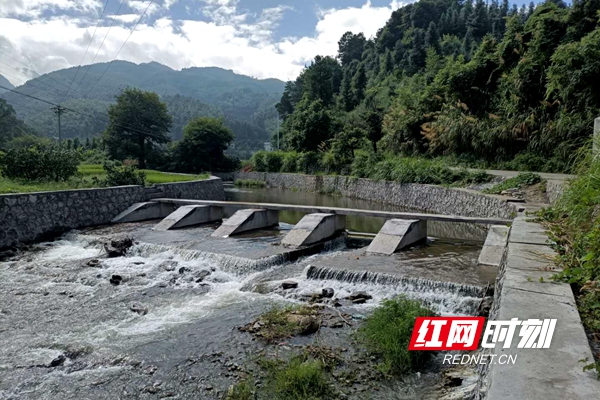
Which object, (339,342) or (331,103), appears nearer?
(339,342)

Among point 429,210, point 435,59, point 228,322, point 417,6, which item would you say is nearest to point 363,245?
point 228,322

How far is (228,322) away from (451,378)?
10.6 ft

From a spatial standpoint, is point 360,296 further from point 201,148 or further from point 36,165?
point 201,148

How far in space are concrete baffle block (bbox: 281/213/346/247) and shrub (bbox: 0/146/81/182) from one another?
11.0 metres

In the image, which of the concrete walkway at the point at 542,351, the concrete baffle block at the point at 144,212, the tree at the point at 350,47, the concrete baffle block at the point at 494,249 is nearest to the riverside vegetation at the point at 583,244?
the concrete walkway at the point at 542,351

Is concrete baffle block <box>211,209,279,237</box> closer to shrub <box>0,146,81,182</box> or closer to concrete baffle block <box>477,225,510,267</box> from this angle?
concrete baffle block <box>477,225,510,267</box>

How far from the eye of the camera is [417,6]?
63.2m

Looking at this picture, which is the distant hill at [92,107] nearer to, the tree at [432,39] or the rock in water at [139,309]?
the tree at [432,39]

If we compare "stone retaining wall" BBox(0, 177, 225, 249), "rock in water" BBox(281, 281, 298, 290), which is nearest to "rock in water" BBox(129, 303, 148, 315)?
"rock in water" BBox(281, 281, 298, 290)

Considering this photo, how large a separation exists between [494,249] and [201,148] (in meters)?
37.7

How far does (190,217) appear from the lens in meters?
13.7

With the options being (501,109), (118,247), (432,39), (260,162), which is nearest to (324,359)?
(118,247)

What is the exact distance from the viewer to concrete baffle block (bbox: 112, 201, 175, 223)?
14828 millimetres

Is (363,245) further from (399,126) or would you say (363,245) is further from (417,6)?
(417,6)
